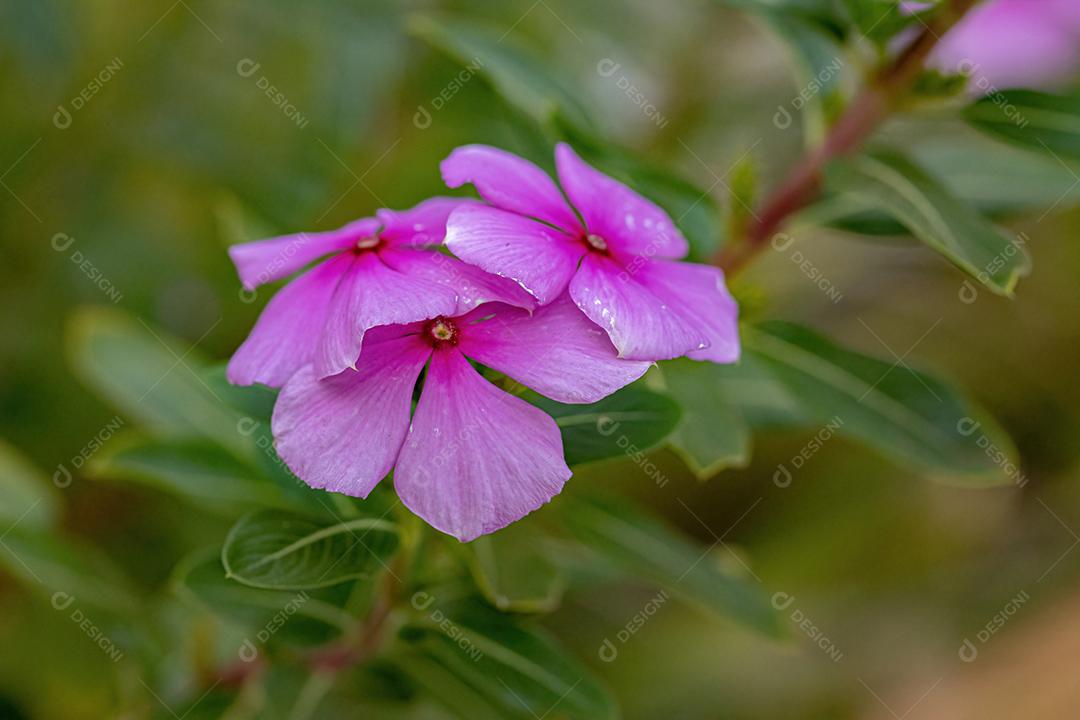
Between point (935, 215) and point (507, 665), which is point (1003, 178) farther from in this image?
point (507, 665)

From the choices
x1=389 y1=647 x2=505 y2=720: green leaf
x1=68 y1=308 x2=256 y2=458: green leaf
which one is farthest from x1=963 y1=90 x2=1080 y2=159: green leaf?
x1=68 y1=308 x2=256 y2=458: green leaf

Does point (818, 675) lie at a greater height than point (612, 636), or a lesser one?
lesser

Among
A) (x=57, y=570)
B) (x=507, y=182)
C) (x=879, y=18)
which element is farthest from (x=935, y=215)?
(x=57, y=570)

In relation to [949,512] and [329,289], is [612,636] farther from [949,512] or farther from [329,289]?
[329,289]

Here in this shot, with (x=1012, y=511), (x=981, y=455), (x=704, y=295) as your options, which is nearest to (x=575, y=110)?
(x=704, y=295)

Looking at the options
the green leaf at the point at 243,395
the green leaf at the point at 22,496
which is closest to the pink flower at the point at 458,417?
the green leaf at the point at 243,395

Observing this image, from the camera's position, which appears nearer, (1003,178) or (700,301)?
(700,301)

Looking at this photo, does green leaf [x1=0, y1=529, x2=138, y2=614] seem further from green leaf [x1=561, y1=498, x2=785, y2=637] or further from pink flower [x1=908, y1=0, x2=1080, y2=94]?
pink flower [x1=908, y1=0, x2=1080, y2=94]
